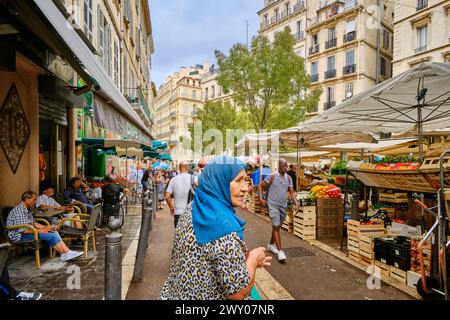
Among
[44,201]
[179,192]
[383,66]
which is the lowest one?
[44,201]

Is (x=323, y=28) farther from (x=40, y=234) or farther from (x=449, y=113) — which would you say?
(x=40, y=234)

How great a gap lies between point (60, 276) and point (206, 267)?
3936mm

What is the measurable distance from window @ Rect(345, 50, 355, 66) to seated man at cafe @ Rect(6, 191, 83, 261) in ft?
103

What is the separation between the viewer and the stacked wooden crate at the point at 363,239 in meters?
5.16

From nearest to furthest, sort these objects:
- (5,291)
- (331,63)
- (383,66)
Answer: (5,291)
(383,66)
(331,63)

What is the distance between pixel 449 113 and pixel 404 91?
135cm

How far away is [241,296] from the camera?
1577mm

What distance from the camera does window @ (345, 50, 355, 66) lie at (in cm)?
3015

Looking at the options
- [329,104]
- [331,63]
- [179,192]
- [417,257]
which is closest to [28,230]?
[179,192]

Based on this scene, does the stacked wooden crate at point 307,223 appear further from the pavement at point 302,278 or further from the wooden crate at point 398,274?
the wooden crate at point 398,274

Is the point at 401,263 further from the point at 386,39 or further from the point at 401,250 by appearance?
the point at 386,39

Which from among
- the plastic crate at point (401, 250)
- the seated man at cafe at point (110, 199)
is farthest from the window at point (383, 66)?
the plastic crate at point (401, 250)

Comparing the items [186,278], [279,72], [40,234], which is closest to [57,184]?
[40,234]

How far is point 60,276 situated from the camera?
452 cm
